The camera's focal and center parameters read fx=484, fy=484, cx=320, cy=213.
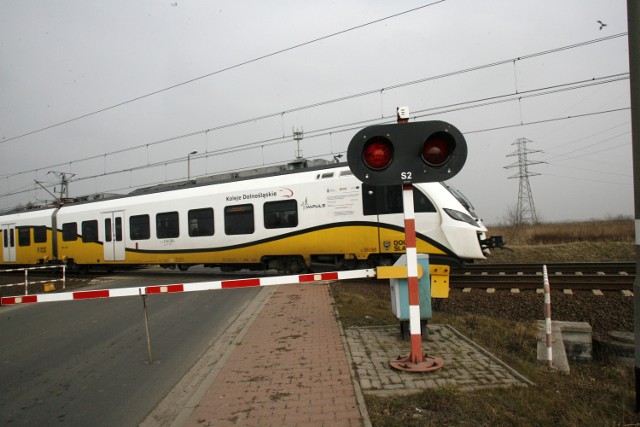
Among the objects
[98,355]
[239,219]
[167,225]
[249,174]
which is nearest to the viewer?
[98,355]

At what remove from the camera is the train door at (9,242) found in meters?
22.5

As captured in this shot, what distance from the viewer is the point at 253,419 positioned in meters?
3.80

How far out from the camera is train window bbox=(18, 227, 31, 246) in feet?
71.3

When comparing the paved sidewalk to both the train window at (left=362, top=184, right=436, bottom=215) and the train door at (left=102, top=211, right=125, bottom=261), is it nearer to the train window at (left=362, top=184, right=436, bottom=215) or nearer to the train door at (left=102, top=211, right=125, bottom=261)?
the train window at (left=362, top=184, right=436, bottom=215)

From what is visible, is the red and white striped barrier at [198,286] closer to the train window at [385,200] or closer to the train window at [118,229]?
the train window at [385,200]

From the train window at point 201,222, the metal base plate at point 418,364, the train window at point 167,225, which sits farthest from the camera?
the train window at point 167,225

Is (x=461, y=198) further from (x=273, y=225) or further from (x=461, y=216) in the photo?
(x=273, y=225)

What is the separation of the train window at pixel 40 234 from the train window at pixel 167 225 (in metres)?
7.82

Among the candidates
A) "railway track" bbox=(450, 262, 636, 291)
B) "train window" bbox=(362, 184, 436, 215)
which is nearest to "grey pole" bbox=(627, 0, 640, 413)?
"railway track" bbox=(450, 262, 636, 291)

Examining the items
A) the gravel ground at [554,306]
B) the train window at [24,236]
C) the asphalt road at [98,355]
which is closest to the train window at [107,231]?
the train window at [24,236]

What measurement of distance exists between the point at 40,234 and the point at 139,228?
716cm

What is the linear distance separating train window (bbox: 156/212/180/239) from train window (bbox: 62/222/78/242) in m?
5.36

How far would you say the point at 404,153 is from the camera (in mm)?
4938

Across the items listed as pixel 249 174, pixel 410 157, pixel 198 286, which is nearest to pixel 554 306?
pixel 410 157
